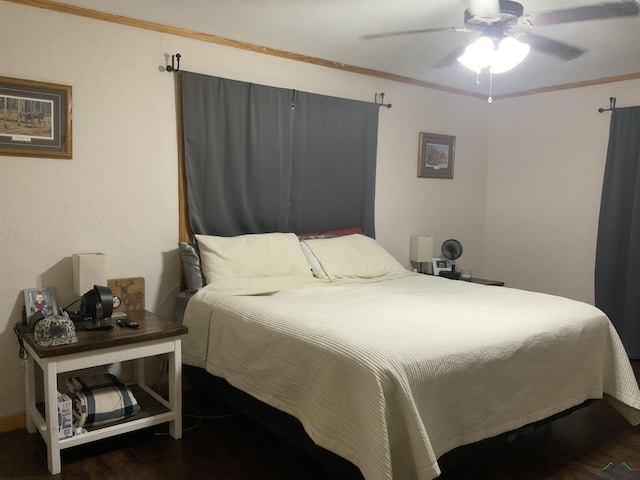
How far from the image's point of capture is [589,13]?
2.72m

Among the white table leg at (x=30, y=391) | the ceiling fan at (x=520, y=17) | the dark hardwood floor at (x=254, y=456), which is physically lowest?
the dark hardwood floor at (x=254, y=456)

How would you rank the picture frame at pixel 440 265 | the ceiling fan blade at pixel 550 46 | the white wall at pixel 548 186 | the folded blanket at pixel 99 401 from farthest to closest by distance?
the picture frame at pixel 440 265 < the white wall at pixel 548 186 < the ceiling fan blade at pixel 550 46 < the folded blanket at pixel 99 401

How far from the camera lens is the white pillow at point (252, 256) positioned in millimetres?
3115

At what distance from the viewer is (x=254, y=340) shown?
2465mm

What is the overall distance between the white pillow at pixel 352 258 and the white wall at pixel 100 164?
949 millimetres

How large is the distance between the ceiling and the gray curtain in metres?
0.31

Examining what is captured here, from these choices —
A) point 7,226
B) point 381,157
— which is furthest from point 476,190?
point 7,226

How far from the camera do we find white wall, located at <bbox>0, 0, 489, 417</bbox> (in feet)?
9.00

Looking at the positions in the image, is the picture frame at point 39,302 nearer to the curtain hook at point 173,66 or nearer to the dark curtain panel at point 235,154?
the dark curtain panel at point 235,154

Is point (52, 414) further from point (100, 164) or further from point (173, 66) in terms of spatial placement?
point (173, 66)

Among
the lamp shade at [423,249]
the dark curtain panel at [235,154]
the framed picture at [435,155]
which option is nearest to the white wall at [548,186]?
the framed picture at [435,155]

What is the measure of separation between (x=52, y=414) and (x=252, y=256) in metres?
1.36

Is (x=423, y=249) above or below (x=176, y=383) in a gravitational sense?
above

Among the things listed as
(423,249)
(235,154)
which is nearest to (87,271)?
(235,154)
